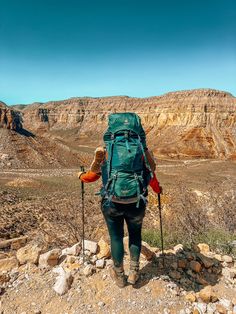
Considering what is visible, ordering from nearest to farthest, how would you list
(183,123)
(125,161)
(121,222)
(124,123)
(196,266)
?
1. (125,161)
2. (124,123)
3. (121,222)
4. (196,266)
5. (183,123)

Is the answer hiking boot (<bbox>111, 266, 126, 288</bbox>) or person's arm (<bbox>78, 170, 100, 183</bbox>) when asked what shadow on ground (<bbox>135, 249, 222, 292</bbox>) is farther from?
person's arm (<bbox>78, 170, 100, 183</bbox>)

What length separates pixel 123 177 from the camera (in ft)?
9.94

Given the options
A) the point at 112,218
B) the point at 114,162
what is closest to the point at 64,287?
the point at 112,218

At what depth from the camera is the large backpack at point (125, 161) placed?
3.02 m

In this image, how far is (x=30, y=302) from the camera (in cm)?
322

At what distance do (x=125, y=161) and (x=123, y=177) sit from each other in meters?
0.18

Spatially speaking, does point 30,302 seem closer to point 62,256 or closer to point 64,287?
point 64,287

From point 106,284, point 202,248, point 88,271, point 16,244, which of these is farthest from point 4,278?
point 16,244

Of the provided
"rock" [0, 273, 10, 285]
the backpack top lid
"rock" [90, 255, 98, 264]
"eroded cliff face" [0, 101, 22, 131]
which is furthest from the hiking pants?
"eroded cliff face" [0, 101, 22, 131]

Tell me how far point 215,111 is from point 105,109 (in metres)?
42.0

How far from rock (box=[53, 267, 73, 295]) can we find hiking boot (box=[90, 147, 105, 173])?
4.49ft

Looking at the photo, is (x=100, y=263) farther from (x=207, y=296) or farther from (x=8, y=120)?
(x=8, y=120)

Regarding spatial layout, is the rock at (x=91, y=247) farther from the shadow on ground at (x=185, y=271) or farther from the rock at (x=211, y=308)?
the rock at (x=211, y=308)

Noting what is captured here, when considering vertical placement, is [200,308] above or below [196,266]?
below
